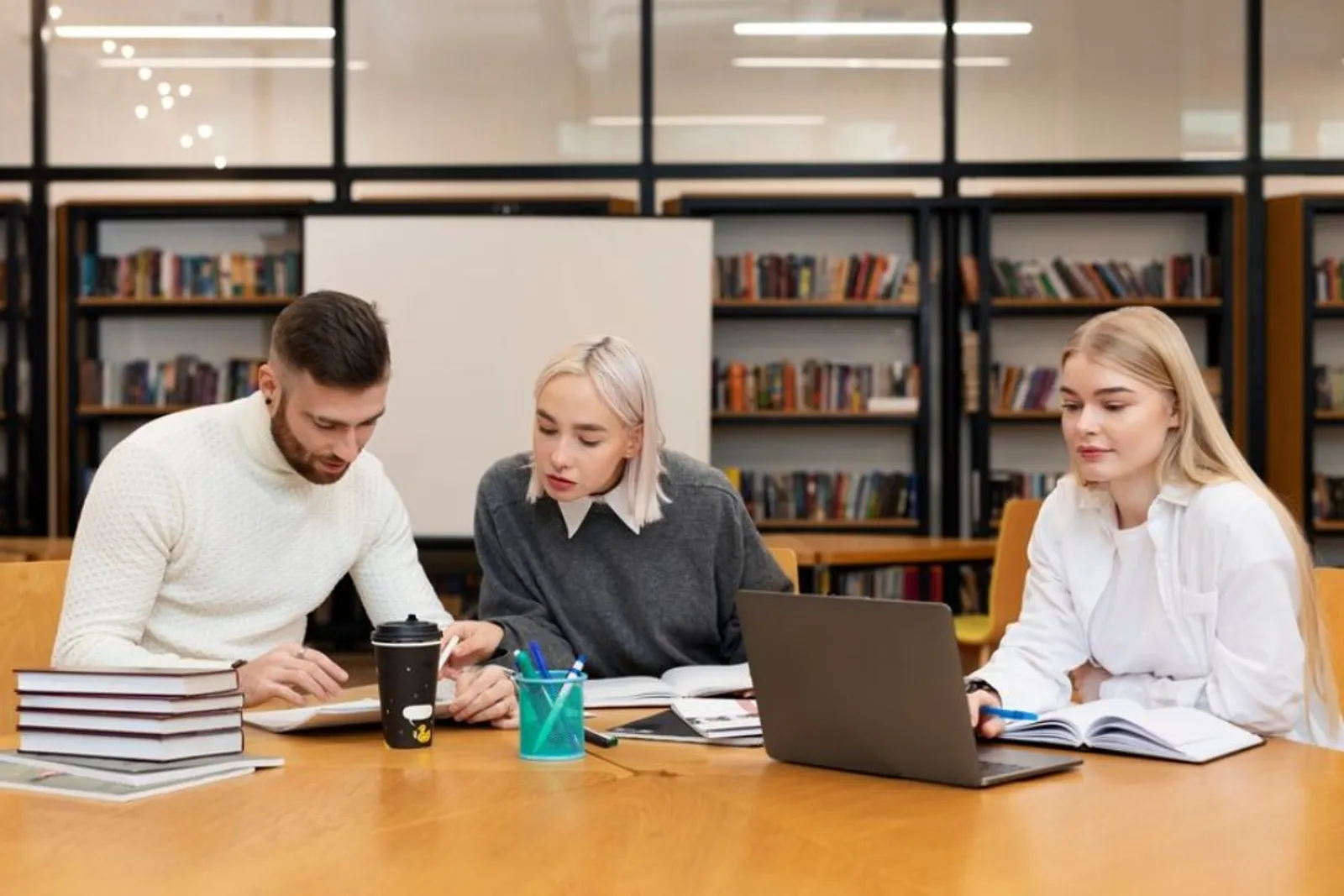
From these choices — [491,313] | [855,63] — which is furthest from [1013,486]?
[491,313]

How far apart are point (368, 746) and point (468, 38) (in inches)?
237

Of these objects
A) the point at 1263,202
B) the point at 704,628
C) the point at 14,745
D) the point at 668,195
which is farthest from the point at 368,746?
the point at 1263,202

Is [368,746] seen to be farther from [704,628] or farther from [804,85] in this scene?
[804,85]

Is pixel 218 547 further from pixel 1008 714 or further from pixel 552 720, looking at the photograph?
pixel 1008 714

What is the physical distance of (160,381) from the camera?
7465 millimetres

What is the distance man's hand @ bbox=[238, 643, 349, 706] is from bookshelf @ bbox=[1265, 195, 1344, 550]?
602cm

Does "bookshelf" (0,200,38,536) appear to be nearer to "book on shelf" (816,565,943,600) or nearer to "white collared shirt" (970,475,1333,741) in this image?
"book on shelf" (816,565,943,600)

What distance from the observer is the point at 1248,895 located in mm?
1313

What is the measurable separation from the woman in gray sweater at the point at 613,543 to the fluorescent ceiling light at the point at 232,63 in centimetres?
523

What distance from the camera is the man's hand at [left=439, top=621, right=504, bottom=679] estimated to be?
2.32 m

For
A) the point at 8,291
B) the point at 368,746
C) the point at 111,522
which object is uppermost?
the point at 8,291

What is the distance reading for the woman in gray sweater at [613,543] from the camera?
267cm

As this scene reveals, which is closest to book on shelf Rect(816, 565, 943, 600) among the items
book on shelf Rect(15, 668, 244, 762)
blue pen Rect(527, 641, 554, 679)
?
blue pen Rect(527, 641, 554, 679)

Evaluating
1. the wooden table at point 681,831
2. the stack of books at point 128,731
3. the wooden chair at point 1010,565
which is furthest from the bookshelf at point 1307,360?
the stack of books at point 128,731
